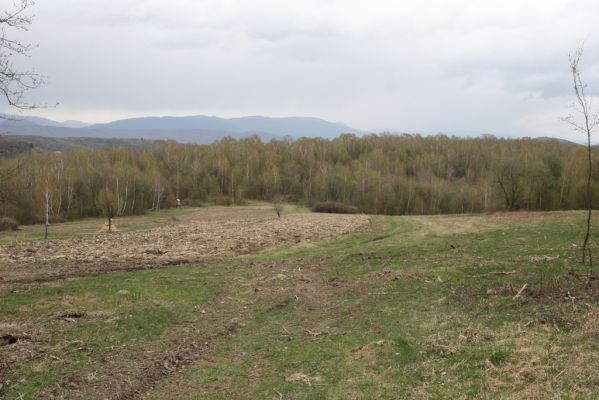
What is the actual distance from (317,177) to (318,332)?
8802 centimetres

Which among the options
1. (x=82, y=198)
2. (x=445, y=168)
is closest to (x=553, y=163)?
(x=445, y=168)

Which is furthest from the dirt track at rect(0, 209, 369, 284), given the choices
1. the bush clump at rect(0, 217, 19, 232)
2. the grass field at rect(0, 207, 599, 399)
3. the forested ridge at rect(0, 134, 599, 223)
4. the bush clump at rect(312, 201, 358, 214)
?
the bush clump at rect(312, 201, 358, 214)

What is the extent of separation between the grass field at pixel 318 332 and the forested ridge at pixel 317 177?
39944 mm

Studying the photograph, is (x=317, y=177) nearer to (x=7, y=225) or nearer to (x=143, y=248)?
(x=7, y=225)

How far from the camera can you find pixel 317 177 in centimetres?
10081

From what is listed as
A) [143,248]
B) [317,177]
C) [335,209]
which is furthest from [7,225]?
[317,177]

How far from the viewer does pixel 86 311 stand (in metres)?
15.2

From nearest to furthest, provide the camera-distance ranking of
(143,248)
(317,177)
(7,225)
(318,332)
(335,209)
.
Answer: (318,332) → (143,248) → (7,225) → (335,209) → (317,177)

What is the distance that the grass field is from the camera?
8938mm

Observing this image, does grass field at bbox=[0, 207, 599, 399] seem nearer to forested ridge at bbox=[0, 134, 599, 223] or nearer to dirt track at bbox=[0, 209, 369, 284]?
dirt track at bbox=[0, 209, 369, 284]

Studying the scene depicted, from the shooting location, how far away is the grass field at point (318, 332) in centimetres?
894

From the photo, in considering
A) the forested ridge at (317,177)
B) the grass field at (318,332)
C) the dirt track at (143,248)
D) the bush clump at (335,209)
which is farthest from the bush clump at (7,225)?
the bush clump at (335,209)

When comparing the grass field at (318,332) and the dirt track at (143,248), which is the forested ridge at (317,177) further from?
the grass field at (318,332)

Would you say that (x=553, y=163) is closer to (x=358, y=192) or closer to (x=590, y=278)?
(x=358, y=192)
